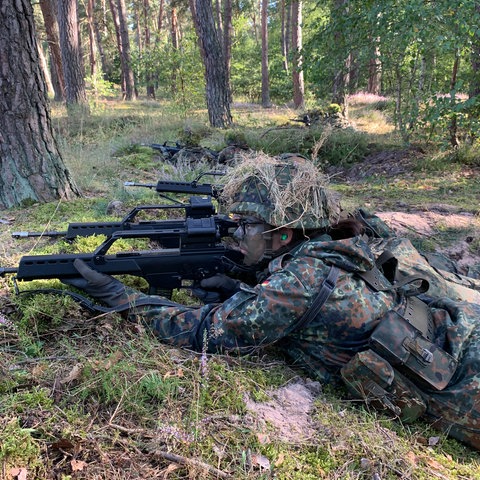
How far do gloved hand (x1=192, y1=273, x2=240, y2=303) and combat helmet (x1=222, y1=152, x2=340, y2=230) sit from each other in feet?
1.89

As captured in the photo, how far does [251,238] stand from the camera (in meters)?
3.12

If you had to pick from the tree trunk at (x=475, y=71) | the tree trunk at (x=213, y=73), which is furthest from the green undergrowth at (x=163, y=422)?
the tree trunk at (x=213, y=73)

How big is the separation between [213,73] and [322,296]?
1078 centimetres

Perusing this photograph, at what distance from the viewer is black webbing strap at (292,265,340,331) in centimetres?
258

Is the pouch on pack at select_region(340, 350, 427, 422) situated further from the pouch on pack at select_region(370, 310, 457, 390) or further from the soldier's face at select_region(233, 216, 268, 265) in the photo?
the soldier's face at select_region(233, 216, 268, 265)

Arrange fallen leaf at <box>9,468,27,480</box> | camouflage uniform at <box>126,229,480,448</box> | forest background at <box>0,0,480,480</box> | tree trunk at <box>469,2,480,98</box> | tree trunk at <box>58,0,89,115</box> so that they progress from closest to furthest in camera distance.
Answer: fallen leaf at <box>9,468,27,480</box> → forest background at <box>0,0,480,480</box> → camouflage uniform at <box>126,229,480,448</box> → tree trunk at <box>469,2,480,98</box> → tree trunk at <box>58,0,89,115</box>

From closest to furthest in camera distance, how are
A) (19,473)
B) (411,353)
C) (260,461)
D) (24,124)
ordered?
(19,473), (260,461), (411,353), (24,124)

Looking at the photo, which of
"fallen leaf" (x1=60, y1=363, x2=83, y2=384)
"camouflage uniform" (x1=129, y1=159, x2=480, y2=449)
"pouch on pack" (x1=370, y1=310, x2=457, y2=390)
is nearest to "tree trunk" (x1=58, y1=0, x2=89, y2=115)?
"camouflage uniform" (x1=129, y1=159, x2=480, y2=449)

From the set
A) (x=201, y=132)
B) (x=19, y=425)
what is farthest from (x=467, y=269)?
(x=201, y=132)

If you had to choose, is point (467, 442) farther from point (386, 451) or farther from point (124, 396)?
point (124, 396)

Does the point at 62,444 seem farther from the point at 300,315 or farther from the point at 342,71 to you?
the point at 342,71

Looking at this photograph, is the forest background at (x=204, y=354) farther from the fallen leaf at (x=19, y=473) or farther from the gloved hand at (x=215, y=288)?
the gloved hand at (x=215, y=288)

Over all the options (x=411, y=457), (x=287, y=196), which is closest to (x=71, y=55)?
(x=287, y=196)

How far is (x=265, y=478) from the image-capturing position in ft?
6.26
